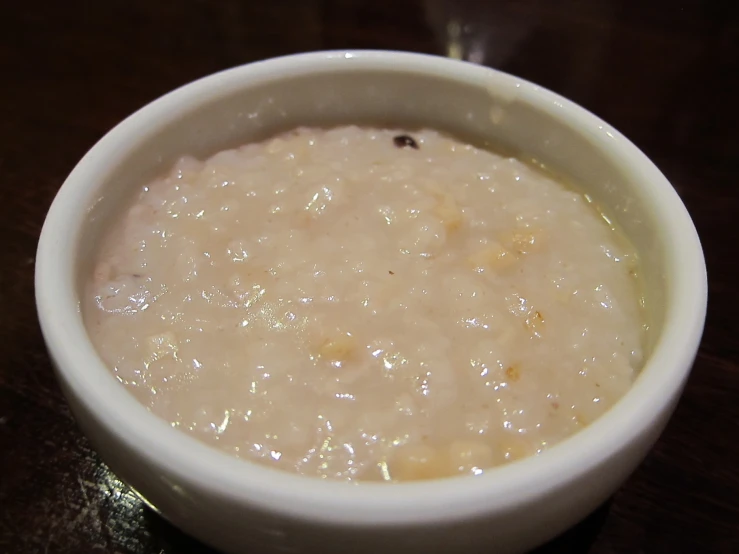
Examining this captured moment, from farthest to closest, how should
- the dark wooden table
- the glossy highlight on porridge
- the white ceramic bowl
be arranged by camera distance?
the dark wooden table → the glossy highlight on porridge → the white ceramic bowl

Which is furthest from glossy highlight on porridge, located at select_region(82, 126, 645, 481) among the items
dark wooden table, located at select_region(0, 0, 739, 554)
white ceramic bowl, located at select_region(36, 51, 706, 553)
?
dark wooden table, located at select_region(0, 0, 739, 554)

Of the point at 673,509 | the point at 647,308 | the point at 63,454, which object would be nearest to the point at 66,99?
the point at 63,454

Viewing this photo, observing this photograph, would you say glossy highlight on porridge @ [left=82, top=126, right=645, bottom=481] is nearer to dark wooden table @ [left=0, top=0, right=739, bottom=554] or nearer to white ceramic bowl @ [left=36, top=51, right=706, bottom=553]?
white ceramic bowl @ [left=36, top=51, right=706, bottom=553]

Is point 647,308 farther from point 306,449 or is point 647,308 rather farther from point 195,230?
point 195,230

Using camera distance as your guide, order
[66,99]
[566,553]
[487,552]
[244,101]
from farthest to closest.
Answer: [66,99]
[244,101]
[566,553]
[487,552]

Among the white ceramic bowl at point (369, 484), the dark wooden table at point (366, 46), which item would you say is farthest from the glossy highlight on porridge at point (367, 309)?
the dark wooden table at point (366, 46)
